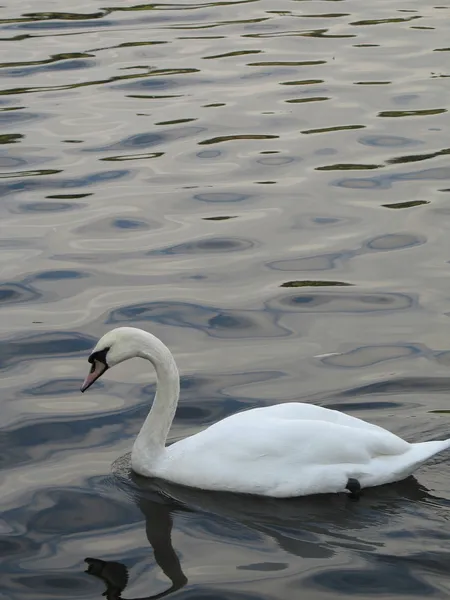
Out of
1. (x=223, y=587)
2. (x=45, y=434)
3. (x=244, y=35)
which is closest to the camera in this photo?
(x=223, y=587)

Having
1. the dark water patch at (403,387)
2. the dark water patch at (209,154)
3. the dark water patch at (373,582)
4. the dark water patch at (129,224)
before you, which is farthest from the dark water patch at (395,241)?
the dark water patch at (373,582)

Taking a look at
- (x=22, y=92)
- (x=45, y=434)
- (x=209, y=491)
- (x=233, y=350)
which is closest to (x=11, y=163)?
(x=22, y=92)

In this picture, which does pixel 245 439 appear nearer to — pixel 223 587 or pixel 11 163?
pixel 223 587

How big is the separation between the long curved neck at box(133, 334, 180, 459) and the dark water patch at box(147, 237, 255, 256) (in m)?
3.49

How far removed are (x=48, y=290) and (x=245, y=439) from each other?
347 centimetres

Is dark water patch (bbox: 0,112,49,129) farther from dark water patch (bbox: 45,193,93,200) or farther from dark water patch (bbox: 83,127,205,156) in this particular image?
dark water patch (bbox: 45,193,93,200)

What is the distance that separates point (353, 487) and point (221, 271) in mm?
3775

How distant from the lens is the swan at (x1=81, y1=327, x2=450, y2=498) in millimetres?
7633

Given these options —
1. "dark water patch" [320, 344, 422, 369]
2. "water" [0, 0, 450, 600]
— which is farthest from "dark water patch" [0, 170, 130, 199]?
"dark water patch" [320, 344, 422, 369]

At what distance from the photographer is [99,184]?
1342 centimetres

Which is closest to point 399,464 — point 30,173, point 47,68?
point 30,173

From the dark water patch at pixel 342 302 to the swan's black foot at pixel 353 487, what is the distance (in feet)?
8.92

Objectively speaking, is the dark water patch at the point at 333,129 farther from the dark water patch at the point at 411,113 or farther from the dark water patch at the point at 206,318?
the dark water patch at the point at 206,318

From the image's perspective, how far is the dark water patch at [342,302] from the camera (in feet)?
33.7
